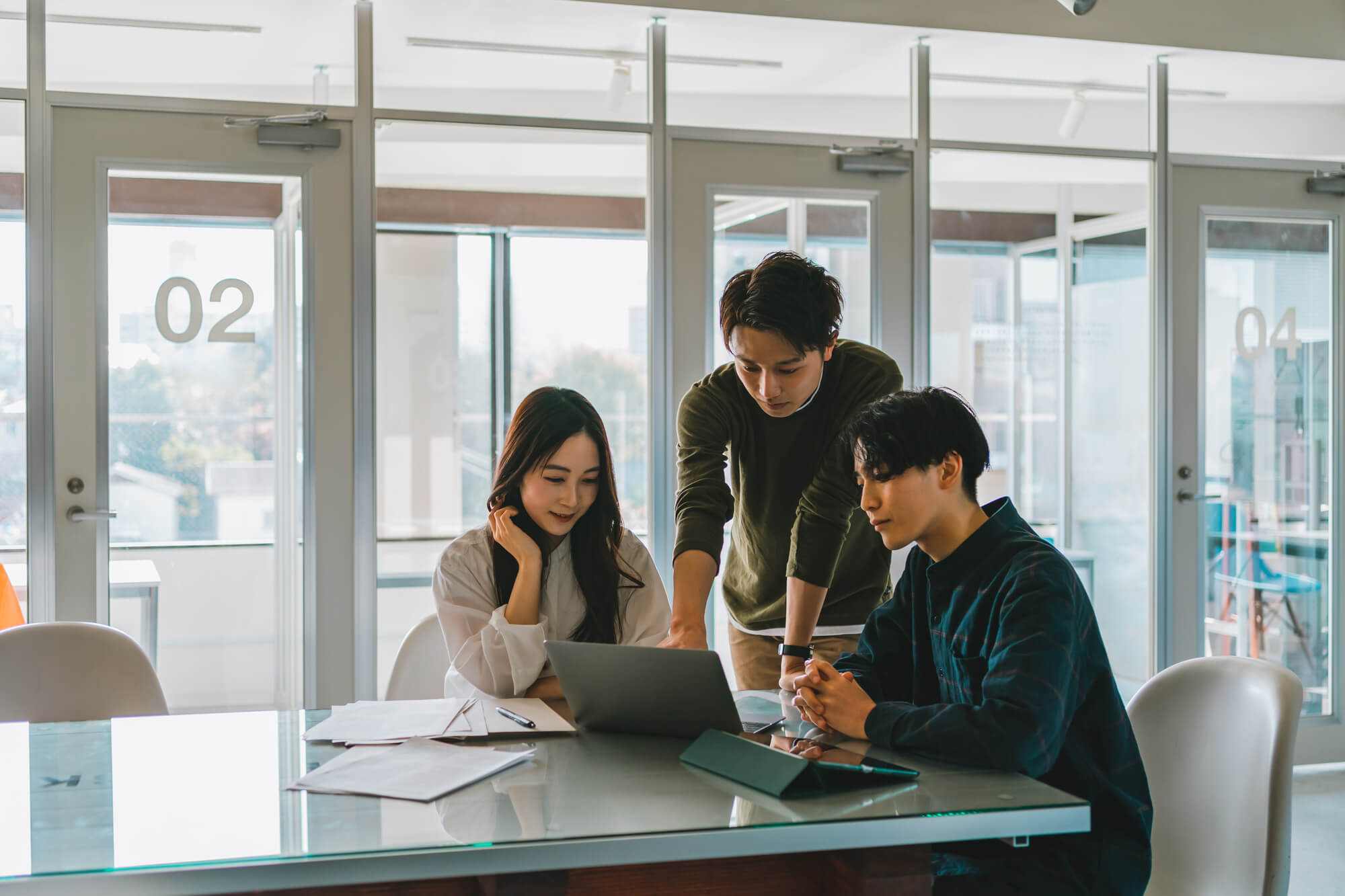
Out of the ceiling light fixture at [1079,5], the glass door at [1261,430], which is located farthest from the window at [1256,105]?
the ceiling light fixture at [1079,5]

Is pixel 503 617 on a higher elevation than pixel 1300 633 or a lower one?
higher

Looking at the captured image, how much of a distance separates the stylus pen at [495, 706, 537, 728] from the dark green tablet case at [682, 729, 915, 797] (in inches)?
10.7

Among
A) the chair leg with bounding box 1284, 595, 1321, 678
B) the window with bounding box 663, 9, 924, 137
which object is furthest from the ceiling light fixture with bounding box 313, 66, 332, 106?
the chair leg with bounding box 1284, 595, 1321, 678

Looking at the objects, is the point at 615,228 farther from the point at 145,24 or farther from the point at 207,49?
the point at 145,24

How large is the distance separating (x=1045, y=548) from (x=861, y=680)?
0.34 meters

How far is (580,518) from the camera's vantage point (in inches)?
80.6

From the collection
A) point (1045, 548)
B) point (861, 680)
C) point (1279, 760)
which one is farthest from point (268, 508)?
point (1279, 760)

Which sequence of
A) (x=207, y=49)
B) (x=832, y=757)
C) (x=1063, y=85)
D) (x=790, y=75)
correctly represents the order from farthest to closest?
(x=1063, y=85), (x=790, y=75), (x=207, y=49), (x=832, y=757)

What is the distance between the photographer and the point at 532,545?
1.97m

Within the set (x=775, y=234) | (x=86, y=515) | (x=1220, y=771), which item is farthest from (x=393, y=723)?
(x=775, y=234)

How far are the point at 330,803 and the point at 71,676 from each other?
3.49 ft

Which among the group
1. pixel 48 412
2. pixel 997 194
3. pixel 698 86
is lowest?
pixel 48 412

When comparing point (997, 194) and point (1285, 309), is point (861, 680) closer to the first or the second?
point (997, 194)

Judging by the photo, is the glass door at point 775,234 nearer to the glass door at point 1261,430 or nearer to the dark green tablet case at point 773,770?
the glass door at point 1261,430
